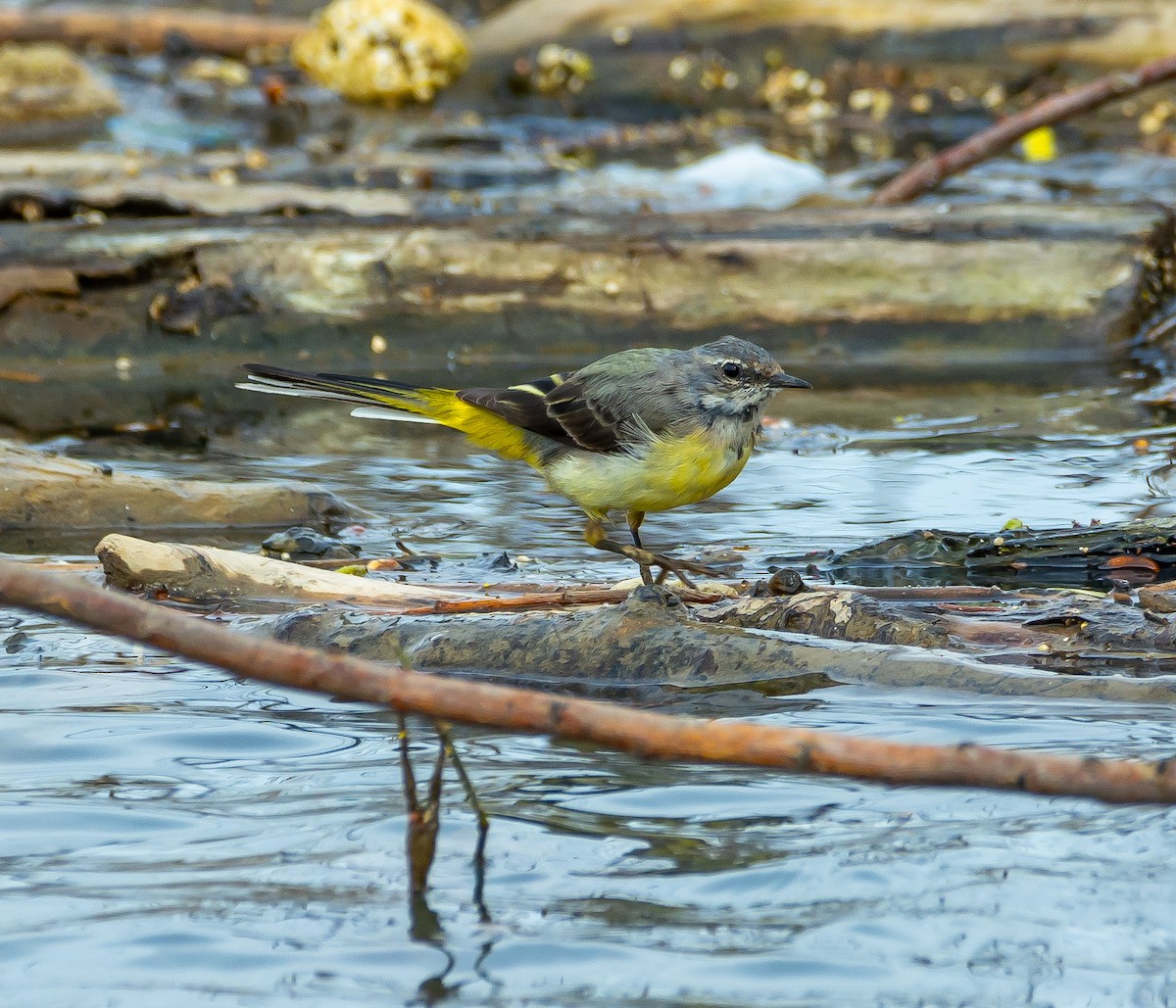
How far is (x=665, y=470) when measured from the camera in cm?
512

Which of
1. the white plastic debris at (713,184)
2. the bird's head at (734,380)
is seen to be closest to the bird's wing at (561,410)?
the bird's head at (734,380)

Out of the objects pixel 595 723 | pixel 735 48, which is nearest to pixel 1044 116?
pixel 595 723

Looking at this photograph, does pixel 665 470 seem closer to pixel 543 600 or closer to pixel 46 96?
pixel 543 600

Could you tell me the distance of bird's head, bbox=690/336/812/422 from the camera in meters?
5.26

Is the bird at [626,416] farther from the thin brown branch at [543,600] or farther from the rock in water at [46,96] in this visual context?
the rock in water at [46,96]

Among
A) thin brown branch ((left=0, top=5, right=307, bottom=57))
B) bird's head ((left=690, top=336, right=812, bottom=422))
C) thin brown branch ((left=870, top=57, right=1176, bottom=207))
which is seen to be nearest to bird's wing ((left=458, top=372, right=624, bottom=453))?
bird's head ((left=690, top=336, right=812, bottom=422))

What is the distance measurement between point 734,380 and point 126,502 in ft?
8.21

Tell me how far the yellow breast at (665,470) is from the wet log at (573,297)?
3820mm

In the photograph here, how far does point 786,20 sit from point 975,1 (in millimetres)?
1945

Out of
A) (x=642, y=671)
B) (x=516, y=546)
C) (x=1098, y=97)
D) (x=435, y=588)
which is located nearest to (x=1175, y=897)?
(x=642, y=671)

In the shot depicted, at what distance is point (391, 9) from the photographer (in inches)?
657

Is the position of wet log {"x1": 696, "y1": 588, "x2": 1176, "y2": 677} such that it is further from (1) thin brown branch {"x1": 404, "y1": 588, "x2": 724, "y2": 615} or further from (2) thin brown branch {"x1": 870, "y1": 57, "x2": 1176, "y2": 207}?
(2) thin brown branch {"x1": 870, "y1": 57, "x2": 1176, "y2": 207}

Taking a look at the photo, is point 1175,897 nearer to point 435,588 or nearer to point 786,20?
point 435,588

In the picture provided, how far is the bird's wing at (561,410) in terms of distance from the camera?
5316 mm
